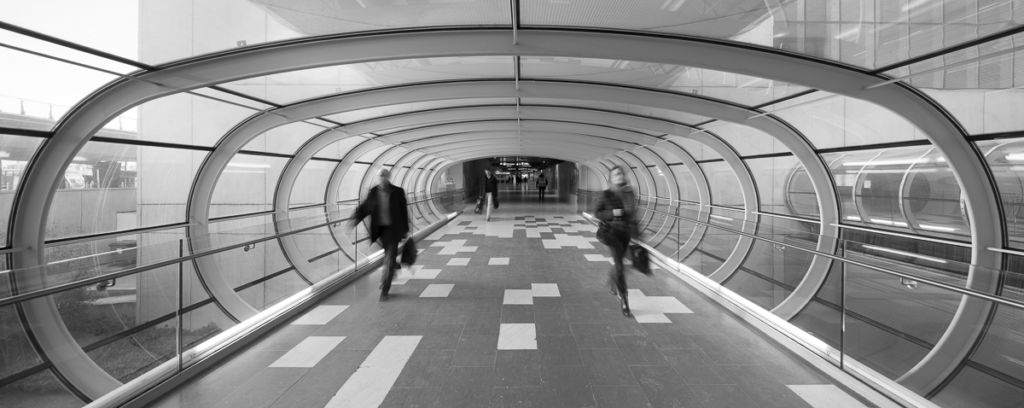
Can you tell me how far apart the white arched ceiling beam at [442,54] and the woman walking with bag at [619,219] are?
1277mm

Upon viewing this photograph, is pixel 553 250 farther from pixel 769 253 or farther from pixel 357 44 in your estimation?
pixel 357 44

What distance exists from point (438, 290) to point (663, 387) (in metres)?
3.47

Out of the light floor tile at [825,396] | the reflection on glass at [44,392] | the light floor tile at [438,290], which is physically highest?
the light floor tile at [438,290]

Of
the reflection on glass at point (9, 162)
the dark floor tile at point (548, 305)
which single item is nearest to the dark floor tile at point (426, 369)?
the dark floor tile at point (548, 305)

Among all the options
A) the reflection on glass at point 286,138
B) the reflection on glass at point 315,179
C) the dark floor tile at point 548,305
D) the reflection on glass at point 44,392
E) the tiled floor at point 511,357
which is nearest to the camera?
the tiled floor at point 511,357

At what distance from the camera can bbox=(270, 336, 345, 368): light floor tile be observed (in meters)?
3.54

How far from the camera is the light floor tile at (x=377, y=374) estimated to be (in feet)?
9.62

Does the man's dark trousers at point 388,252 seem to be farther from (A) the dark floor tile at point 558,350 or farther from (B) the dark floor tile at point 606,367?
(B) the dark floor tile at point 606,367

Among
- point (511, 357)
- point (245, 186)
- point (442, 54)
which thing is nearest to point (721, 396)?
point (511, 357)

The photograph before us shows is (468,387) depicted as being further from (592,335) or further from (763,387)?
(763,387)

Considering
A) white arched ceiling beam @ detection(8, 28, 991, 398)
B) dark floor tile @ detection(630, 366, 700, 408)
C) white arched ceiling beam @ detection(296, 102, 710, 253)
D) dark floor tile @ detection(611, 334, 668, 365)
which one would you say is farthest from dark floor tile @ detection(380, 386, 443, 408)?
white arched ceiling beam @ detection(296, 102, 710, 253)

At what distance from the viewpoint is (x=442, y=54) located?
451 centimetres

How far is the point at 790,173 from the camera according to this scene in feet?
40.5

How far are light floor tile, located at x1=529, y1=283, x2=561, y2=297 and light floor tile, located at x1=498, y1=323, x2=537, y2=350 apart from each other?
1265 mm
